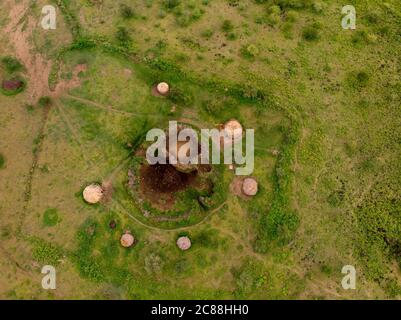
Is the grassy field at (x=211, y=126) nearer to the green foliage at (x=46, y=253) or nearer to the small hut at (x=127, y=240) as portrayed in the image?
the green foliage at (x=46, y=253)

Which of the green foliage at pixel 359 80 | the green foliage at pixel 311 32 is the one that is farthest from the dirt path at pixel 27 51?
the green foliage at pixel 359 80

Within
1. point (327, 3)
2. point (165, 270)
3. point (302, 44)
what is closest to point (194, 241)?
point (165, 270)

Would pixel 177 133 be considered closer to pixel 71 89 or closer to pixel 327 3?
pixel 71 89

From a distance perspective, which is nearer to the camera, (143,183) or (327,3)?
(143,183)

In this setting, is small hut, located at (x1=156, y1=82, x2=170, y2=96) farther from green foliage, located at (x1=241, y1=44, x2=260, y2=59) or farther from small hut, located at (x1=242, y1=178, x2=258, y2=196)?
small hut, located at (x1=242, y1=178, x2=258, y2=196)
